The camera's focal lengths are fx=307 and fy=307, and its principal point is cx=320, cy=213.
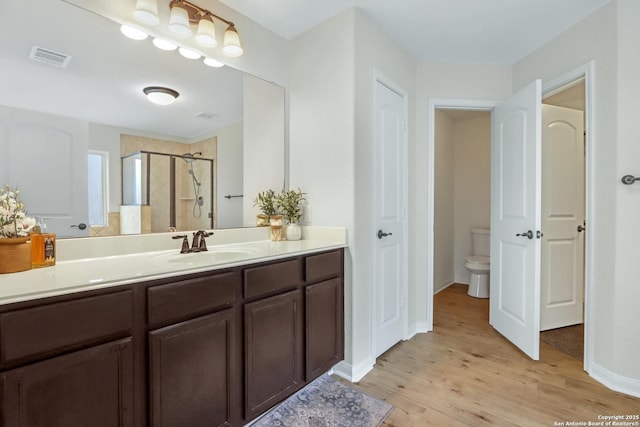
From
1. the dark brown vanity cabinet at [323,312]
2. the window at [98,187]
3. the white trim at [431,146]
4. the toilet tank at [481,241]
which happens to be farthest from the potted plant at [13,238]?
the toilet tank at [481,241]

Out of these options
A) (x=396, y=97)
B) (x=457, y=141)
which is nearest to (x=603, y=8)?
(x=396, y=97)

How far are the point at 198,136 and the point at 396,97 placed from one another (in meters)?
1.55

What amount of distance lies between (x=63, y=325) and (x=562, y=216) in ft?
11.6

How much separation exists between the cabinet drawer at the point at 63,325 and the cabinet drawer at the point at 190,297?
8cm

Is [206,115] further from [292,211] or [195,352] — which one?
[195,352]

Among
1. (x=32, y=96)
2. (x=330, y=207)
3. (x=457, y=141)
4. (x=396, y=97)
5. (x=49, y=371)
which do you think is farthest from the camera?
(x=457, y=141)

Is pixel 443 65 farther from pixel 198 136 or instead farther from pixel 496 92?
pixel 198 136

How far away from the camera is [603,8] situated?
77.5 inches

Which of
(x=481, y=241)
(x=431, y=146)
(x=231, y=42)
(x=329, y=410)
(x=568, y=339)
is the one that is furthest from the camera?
(x=481, y=241)

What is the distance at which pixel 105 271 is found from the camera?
1134mm

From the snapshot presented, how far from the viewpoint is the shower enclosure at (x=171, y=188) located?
1.64 meters

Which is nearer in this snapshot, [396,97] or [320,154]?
[320,154]

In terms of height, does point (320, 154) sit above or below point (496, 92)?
below

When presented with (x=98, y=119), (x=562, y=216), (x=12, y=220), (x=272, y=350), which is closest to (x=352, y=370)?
(x=272, y=350)
